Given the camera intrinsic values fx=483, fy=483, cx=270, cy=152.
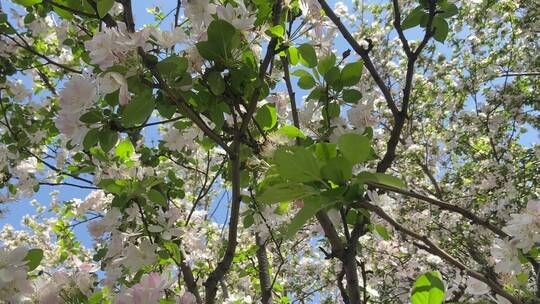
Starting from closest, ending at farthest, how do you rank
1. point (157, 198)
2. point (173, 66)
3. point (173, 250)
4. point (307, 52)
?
point (173, 66), point (307, 52), point (157, 198), point (173, 250)

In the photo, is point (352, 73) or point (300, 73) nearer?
point (352, 73)

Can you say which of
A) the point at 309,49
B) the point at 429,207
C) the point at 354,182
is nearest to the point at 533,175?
the point at 429,207

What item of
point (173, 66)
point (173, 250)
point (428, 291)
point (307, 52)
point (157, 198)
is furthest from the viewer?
point (173, 250)

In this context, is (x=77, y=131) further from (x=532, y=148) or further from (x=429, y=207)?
(x=532, y=148)

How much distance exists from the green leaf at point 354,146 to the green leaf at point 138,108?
1.56 ft

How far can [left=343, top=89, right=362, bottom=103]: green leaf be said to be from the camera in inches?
54.0

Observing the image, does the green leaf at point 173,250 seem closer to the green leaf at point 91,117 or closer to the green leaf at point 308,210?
the green leaf at point 91,117

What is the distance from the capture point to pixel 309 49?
1.25m

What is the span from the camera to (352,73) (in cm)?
130

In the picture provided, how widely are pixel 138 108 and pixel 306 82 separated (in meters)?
0.54

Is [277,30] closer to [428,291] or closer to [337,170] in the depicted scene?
[337,170]

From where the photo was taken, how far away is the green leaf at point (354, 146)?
756 mm

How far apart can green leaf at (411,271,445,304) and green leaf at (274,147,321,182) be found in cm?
22

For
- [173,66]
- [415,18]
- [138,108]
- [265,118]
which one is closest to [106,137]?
[138,108]
